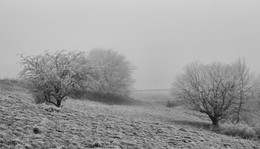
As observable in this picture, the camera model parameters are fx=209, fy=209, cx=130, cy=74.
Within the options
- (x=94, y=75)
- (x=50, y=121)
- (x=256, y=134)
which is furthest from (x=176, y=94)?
(x=50, y=121)

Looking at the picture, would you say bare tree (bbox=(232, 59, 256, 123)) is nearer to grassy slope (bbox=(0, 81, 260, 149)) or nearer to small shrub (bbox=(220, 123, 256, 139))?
small shrub (bbox=(220, 123, 256, 139))

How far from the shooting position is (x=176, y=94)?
20.8m

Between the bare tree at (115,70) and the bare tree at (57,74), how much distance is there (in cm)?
2558

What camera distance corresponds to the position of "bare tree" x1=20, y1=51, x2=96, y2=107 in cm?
1319

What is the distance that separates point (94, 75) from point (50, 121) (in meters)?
6.56

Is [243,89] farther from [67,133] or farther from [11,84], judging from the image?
[11,84]

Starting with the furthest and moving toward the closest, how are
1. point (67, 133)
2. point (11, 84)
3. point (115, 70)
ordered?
point (115, 70) → point (11, 84) → point (67, 133)

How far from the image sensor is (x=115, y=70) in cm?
4284

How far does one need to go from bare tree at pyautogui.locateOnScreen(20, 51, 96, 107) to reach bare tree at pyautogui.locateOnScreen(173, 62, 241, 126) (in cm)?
977

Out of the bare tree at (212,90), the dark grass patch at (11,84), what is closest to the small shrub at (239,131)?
the bare tree at (212,90)

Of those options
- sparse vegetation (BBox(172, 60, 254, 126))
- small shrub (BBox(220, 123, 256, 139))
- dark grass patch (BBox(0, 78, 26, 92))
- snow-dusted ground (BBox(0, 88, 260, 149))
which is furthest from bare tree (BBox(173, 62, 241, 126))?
dark grass patch (BBox(0, 78, 26, 92))

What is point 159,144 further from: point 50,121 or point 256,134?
point 256,134

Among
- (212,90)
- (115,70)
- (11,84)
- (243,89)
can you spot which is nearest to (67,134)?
(212,90)

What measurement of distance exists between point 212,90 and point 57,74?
1344cm
